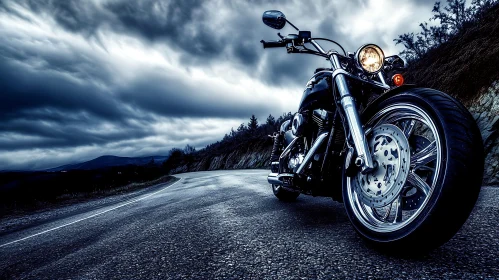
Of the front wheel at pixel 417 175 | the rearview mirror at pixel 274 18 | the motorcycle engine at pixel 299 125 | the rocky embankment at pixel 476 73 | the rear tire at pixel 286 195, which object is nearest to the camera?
the front wheel at pixel 417 175

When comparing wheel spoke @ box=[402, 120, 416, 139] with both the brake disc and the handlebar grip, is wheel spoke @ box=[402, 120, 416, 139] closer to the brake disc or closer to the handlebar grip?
the brake disc

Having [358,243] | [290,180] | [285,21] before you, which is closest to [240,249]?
[358,243]

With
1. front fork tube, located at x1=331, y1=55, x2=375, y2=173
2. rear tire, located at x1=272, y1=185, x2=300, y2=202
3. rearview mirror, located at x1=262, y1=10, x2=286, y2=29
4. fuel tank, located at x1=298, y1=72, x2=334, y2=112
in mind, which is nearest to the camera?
front fork tube, located at x1=331, y1=55, x2=375, y2=173

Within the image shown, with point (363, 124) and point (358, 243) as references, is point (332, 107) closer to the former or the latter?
point (363, 124)

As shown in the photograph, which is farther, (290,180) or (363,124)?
(290,180)

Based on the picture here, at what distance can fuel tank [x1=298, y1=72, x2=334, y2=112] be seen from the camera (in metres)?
2.41

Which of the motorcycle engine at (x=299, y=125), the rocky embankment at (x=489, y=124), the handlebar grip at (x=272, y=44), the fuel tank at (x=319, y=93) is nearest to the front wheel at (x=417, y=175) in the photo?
the fuel tank at (x=319, y=93)

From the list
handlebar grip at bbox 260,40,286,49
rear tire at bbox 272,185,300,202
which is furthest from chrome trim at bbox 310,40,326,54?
rear tire at bbox 272,185,300,202

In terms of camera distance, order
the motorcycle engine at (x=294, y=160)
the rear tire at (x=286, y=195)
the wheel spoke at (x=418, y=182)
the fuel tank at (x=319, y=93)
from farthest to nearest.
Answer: the rear tire at (x=286, y=195), the motorcycle engine at (x=294, y=160), the fuel tank at (x=319, y=93), the wheel spoke at (x=418, y=182)

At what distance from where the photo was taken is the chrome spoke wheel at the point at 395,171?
1.46 meters

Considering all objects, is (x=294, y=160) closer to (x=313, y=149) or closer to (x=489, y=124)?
(x=313, y=149)

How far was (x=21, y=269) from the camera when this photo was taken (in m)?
1.86

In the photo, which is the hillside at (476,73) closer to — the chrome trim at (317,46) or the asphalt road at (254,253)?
the asphalt road at (254,253)

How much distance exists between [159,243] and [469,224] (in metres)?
2.17
